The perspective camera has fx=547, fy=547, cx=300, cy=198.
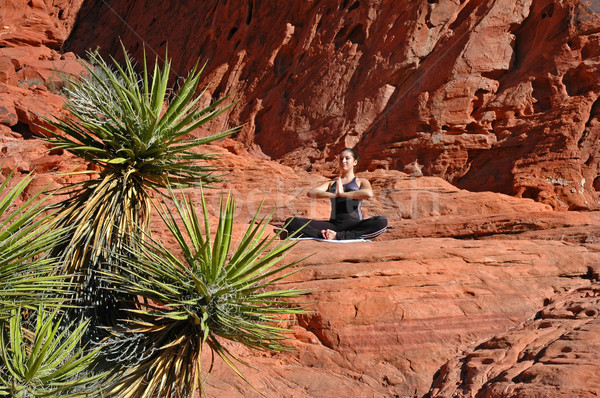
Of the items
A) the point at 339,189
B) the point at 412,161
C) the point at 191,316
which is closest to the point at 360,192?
the point at 339,189

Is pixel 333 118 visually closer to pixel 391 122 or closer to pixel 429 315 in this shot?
pixel 391 122

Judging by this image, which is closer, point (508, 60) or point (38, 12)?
point (508, 60)

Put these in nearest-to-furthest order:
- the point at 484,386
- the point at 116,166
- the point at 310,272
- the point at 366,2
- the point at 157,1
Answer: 1. the point at 484,386
2. the point at 116,166
3. the point at 310,272
4. the point at 366,2
5. the point at 157,1

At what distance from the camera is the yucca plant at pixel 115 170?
4754 mm

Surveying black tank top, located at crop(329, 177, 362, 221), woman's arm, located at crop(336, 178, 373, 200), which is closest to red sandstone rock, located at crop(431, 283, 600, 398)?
woman's arm, located at crop(336, 178, 373, 200)

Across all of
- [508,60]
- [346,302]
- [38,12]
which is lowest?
[346,302]

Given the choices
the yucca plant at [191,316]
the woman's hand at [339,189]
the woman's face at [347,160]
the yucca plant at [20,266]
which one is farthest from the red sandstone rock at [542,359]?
the yucca plant at [20,266]

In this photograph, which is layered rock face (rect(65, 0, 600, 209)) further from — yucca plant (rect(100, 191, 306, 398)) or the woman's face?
yucca plant (rect(100, 191, 306, 398))

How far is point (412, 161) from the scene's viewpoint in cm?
1238

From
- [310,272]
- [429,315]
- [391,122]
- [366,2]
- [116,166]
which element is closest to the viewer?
[116,166]

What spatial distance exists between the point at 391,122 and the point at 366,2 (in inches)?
148

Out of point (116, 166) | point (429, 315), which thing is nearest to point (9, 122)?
point (116, 166)

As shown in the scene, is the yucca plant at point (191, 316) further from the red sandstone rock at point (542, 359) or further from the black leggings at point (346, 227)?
the black leggings at point (346, 227)

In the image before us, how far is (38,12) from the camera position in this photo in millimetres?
23797
